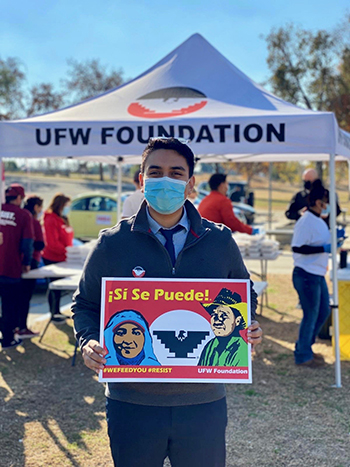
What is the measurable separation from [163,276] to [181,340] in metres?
0.25

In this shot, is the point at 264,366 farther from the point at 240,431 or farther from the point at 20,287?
the point at 20,287

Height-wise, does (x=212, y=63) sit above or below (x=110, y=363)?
above

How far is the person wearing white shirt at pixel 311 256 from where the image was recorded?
5531 mm

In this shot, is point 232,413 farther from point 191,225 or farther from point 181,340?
point 191,225

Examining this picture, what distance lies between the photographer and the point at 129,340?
2.00 metres

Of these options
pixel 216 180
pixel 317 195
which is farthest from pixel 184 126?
pixel 216 180

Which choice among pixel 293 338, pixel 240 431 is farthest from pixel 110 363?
pixel 293 338

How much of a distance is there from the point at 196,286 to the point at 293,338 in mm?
5290

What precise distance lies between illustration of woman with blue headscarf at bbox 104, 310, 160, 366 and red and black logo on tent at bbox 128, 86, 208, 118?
3677mm

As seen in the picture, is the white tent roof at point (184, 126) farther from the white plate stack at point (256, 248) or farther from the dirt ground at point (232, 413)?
the white plate stack at point (256, 248)

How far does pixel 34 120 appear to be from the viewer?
549 cm

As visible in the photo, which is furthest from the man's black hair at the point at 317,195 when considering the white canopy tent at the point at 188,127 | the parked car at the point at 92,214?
the parked car at the point at 92,214

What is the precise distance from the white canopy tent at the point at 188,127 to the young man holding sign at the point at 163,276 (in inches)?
117

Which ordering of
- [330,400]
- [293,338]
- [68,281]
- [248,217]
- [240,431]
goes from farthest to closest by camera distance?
[248,217] → [293,338] → [68,281] → [330,400] → [240,431]
